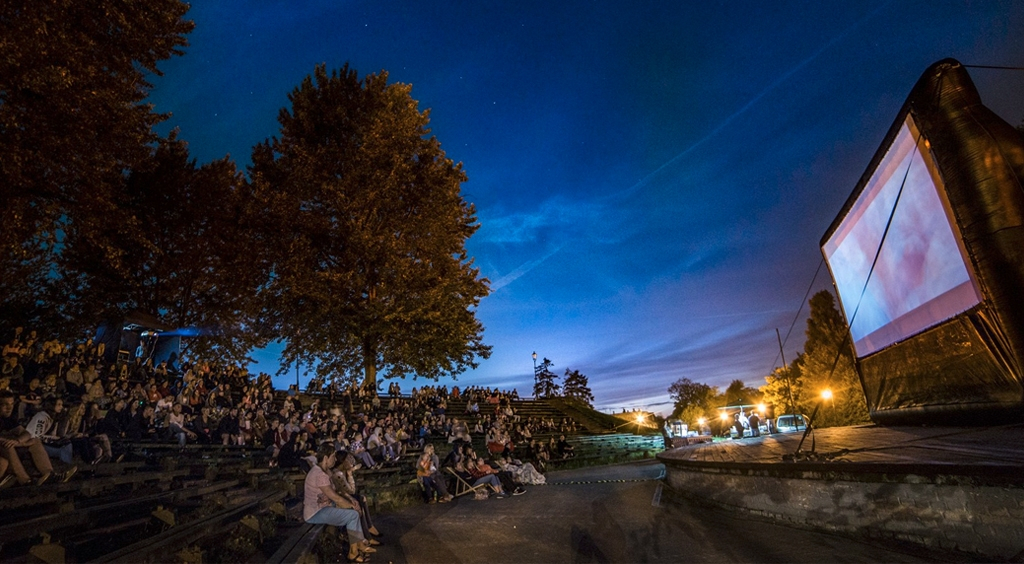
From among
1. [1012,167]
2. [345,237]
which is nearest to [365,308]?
[345,237]

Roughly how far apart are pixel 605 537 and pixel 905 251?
8.30m

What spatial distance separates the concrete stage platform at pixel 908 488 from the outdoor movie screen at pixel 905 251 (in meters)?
2.43

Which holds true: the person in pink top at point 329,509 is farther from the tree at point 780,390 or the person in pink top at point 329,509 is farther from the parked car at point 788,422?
the tree at point 780,390

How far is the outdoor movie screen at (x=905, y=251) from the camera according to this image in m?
7.91

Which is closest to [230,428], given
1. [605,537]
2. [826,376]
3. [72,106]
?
[72,106]

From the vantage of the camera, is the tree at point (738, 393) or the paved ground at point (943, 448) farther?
the tree at point (738, 393)

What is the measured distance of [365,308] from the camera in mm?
19922

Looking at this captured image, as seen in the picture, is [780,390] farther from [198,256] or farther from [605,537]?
[198,256]

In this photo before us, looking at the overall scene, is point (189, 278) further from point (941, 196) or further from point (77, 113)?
point (941, 196)

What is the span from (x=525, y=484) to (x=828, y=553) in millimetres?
11155

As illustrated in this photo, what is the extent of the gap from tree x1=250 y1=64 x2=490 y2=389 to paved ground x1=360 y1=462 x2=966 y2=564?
441 inches

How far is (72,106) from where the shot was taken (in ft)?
33.9

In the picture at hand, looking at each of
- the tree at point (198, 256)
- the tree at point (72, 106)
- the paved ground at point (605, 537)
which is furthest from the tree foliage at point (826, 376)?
the tree at point (198, 256)

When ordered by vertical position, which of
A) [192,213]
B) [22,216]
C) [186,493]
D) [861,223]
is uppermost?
[192,213]
